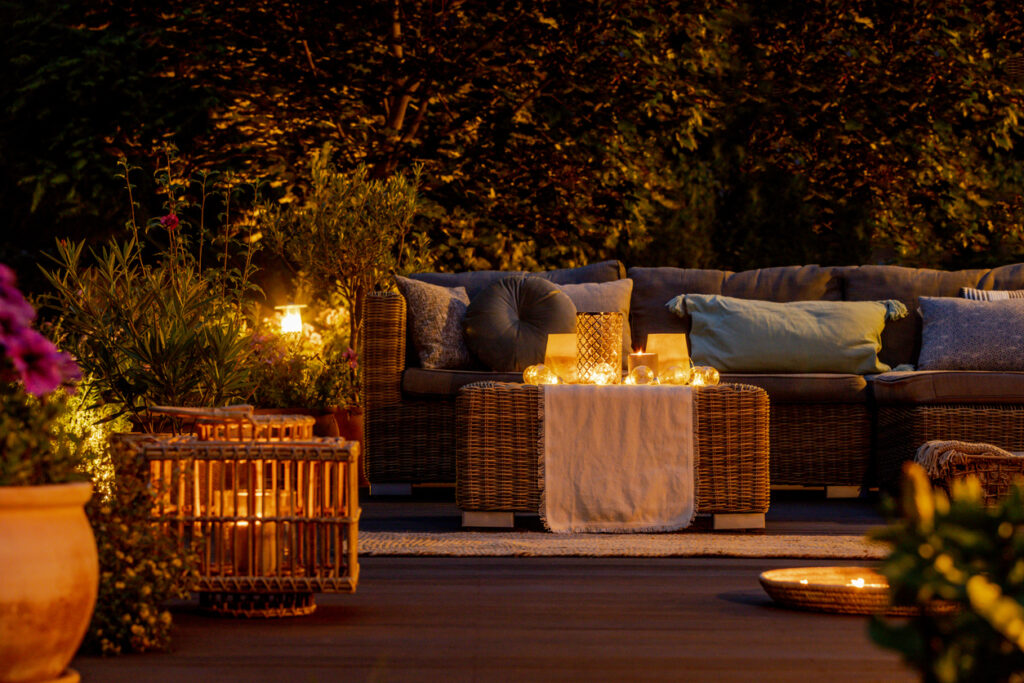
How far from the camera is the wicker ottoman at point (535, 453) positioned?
374 centimetres

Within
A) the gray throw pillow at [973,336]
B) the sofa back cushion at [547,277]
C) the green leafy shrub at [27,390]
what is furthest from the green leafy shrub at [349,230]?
the green leafy shrub at [27,390]

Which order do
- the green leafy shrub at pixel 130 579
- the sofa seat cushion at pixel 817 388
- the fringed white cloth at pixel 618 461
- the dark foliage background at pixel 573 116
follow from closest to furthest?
the green leafy shrub at pixel 130 579 → the fringed white cloth at pixel 618 461 → the sofa seat cushion at pixel 817 388 → the dark foliage background at pixel 573 116

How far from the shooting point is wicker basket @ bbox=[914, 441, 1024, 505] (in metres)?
3.82

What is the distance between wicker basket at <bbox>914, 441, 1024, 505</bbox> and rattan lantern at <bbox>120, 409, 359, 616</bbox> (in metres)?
2.30

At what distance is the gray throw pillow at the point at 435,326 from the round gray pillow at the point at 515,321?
6cm

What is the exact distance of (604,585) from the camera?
2703 mm

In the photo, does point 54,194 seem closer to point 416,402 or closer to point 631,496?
point 416,402

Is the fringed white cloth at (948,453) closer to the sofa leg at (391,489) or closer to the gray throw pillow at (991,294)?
the gray throw pillow at (991,294)

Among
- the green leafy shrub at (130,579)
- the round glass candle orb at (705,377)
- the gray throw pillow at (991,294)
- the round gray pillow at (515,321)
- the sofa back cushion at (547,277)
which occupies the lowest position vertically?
the green leafy shrub at (130,579)

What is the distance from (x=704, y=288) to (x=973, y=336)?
118 cm

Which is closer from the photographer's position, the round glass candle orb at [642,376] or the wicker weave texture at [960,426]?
the round glass candle orb at [642,376]

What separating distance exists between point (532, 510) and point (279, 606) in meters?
1.52

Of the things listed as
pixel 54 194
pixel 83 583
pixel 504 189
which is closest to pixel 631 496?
pixel 83 583

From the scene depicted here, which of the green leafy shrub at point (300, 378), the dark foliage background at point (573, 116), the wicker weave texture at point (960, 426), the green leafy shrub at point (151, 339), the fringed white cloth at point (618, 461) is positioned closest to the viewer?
the green leafy shrub at point (151, 339)
